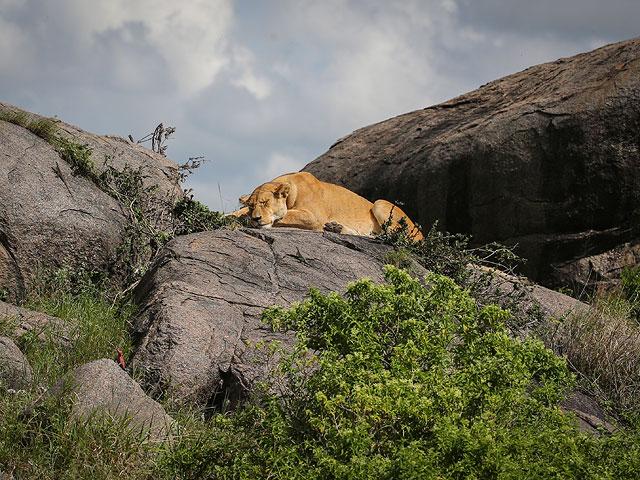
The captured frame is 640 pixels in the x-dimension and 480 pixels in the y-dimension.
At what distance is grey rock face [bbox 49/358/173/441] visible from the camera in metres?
5.00

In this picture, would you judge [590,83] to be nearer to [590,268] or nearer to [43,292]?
[590,268]

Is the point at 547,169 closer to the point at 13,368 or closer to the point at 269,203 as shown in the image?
the point at 269,203

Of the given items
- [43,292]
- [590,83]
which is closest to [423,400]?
[43,292]

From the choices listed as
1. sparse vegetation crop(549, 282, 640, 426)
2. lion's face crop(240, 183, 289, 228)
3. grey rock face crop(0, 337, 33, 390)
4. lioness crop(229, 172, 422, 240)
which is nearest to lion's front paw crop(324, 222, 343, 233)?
lioness crop(229, 172, 422, 240)

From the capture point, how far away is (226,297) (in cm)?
723

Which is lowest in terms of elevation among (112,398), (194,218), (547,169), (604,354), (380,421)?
(604,354)

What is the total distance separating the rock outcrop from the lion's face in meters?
2.82

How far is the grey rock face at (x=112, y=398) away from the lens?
16.4 ft

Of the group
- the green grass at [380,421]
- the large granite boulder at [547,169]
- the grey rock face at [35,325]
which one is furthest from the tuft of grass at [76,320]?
the large granite boulder at [547,169]

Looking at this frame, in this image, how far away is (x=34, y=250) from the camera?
8383 millimetres

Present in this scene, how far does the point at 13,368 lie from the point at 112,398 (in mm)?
1222

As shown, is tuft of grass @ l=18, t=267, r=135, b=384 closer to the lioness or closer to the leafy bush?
the leafy bush

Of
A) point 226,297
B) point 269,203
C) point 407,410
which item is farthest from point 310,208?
point 407,410

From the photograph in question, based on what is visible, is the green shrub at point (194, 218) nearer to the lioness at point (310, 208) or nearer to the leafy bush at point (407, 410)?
the lioness at point (310, 208)
